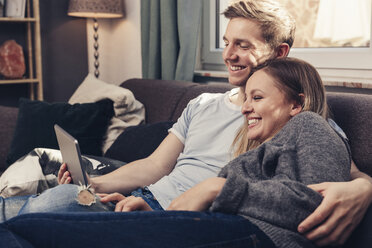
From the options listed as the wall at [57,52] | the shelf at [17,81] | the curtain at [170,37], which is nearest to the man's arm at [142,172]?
the curtain at [170,37]

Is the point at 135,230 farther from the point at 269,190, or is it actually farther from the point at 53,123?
the point at 53,123

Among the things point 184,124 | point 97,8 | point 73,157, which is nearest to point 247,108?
point 184,124

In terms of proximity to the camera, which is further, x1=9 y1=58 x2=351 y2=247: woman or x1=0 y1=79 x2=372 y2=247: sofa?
x1=0 y1=79 x2=372 y2=247: sofa

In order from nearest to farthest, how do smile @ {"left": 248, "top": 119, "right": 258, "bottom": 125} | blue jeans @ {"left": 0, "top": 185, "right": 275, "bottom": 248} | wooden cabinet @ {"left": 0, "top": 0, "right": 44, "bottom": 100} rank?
1. blue jeans @ {"left": 0, "top": 185, "right": 275, "bottom": 248}
2. smile @ {"left": 248, "top": 119, "right": 258, "bottom": 125}
3. wooden cabinet @ {"left": 0, "top": 0, "right": 44, "bottom": 100}

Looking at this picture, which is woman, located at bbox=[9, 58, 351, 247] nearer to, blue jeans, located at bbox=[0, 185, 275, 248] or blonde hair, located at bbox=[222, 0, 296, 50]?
blue jeans, located at bbox=[0, 185, 275, 248]

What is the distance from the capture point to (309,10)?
2.32m

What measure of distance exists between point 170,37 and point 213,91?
74cm

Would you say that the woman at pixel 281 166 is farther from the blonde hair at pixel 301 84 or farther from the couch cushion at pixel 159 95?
the couch cushion at pixel 159 95

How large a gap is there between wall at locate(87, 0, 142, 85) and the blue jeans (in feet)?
8.32

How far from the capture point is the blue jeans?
0.82 meters

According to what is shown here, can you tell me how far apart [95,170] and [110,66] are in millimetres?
2093

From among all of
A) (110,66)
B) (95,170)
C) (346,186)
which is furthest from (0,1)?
(346,186)

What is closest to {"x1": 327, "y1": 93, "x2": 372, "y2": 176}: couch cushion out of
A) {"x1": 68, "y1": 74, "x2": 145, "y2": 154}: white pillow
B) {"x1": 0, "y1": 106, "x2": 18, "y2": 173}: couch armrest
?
{"x1": 68, "y1": 74, "x2": 145, "y2": 154}: white pillow

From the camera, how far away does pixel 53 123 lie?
7.43 feet
